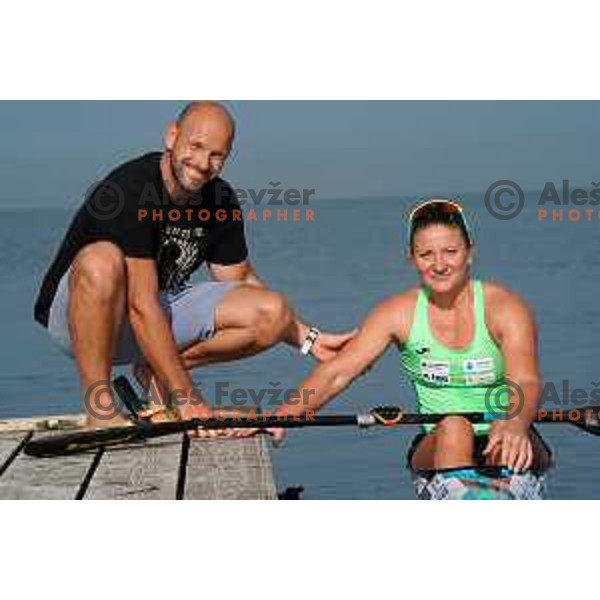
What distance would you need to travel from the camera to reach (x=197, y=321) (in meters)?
5.34

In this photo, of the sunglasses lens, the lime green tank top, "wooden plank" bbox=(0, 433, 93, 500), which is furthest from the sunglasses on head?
"wooden plank" bbox=(0, 433, 93, 500)

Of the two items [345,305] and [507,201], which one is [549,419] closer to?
[507,201]

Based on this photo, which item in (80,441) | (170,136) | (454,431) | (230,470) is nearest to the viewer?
(454,431)

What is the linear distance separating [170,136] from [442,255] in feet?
3.61

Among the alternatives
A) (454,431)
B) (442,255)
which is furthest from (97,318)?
(454,431)

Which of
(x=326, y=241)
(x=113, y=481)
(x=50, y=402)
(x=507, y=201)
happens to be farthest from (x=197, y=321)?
(x=326, y=241)

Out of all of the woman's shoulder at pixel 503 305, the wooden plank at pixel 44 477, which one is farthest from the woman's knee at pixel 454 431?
the wooden plank at pixel 44 477

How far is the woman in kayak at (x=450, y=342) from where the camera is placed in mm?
4660

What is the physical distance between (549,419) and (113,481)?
142cm

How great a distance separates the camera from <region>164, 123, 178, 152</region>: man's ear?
5141 millimetres

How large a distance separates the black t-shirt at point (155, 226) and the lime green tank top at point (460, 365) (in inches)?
35.5

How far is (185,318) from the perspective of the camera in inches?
210

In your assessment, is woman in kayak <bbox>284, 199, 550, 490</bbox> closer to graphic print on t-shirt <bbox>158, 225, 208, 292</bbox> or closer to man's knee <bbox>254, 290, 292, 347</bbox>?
man's knee <bbox>254, 290, 292, 347</bbox>

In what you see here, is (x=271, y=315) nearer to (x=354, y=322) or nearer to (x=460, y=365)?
(x=460, y=365)
